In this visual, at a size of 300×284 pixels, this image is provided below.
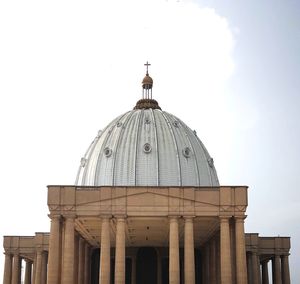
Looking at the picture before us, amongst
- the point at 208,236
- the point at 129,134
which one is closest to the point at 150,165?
the point at 129,134

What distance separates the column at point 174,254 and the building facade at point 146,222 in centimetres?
10

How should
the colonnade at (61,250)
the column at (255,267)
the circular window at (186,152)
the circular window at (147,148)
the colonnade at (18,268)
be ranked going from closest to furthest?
1. the colonnade at (61,250)
2. the circular window at (147,148)
3. the circular window at (186,152)
4. the colonnade at (18,268)
5. the column at (255,267)

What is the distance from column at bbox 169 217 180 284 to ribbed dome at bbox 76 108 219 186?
18815 mm

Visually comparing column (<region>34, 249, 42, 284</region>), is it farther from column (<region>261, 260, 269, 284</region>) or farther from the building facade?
column (<region>261, 260, 269, 284</region>)

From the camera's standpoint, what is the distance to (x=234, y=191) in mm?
62938

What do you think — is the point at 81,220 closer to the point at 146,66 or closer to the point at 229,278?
the point at 229,278

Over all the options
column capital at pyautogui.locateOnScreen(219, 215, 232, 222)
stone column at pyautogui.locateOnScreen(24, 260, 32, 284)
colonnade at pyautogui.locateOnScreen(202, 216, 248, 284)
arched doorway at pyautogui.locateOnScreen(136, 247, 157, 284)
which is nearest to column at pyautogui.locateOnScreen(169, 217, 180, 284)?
colonnade at pyautogui.locateOnScreen(202, 216, 248, 284)

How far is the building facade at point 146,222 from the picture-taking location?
201ft

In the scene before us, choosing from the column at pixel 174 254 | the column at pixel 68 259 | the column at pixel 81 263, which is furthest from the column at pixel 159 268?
the column at pixel 68 259

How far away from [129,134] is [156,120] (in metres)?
5.84

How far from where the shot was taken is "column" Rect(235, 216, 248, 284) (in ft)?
200

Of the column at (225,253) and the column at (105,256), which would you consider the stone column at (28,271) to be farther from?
the column at (225,253)

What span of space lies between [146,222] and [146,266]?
22413 mm

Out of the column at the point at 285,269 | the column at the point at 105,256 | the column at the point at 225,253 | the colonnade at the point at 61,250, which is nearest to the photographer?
the column at the point at 105,256
